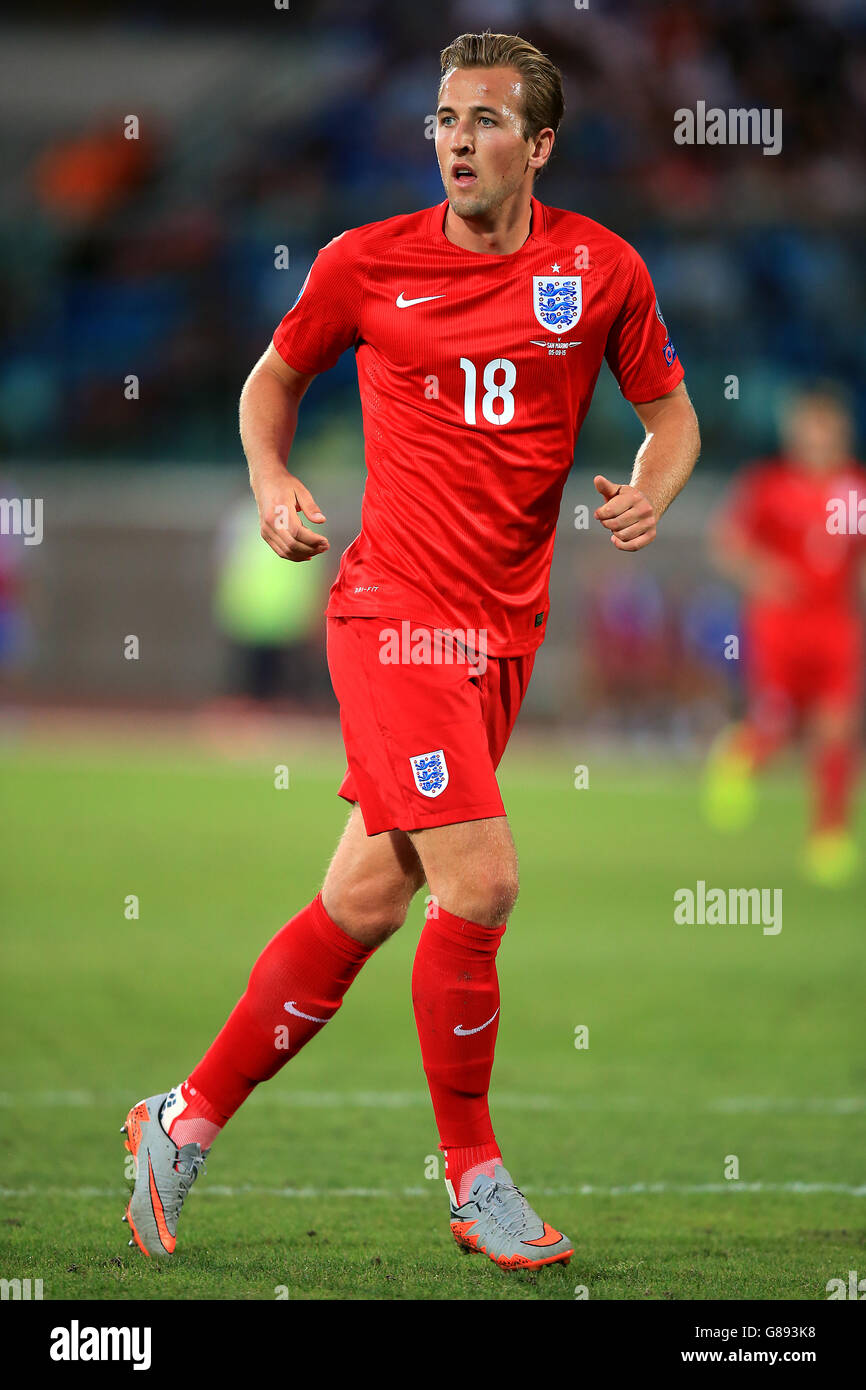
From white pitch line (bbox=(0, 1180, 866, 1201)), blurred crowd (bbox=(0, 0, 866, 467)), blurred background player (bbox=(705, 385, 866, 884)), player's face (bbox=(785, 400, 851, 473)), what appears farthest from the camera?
blurred crowd (bbox=(0, 0, 866, 467))

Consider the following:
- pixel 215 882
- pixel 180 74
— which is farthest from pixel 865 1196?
pixel 180 74

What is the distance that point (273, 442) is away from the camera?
3.96 meters

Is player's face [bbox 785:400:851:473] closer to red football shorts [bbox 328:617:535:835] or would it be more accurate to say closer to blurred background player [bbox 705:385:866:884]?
blurred background player [bbox 705:385:866:884]

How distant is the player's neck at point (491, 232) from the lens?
12.4ft

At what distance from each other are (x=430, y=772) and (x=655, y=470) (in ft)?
2.91

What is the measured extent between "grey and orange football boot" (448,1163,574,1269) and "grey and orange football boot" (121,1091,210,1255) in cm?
59

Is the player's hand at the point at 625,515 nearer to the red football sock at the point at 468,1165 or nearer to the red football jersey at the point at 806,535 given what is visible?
the red football sock at the point at 468,1165

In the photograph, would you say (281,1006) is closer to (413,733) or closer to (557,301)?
(413,733)

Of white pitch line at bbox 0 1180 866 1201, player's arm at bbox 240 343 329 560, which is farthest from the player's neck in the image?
white pitch line at bbox 0 1180 866 1201

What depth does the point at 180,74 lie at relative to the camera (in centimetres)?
2878

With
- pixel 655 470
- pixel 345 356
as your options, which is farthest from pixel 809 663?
pixel 345 356

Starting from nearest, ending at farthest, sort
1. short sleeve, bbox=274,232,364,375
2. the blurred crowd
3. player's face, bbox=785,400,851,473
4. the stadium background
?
short sleeve, bbox=274,232,364,375 < player's face, bbox=785,400,851,473 < the stadium background < the blurred crowd

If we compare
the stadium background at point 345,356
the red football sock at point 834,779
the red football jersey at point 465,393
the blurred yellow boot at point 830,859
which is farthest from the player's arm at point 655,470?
the stadium background at point 345,356

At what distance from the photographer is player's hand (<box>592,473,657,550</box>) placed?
3660 mm
